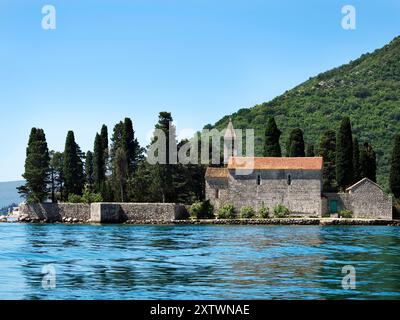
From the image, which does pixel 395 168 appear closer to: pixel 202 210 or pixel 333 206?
pixel 333 206

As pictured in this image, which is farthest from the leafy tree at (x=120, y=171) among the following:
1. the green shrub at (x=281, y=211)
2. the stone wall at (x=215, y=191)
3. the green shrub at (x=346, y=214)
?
the green shrub at (x=346, y=214)

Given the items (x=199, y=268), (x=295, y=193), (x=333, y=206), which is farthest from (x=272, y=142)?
(x=199, y=268)

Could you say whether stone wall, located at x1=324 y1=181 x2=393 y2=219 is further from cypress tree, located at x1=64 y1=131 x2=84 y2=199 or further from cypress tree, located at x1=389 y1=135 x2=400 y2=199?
cypress tree, located at x1=64 y1=131 x2=84 y2=199

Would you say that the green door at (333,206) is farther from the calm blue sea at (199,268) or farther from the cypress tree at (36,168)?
the cypress tree at (36,168)

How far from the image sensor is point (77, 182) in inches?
2510

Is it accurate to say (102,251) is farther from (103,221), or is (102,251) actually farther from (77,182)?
(77,182)

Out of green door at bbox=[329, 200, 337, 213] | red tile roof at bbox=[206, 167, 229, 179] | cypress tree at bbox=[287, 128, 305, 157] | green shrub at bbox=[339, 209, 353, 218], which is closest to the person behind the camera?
green shrub at bbox=[339, 209, 353, 218]

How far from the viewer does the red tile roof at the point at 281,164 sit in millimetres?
55469

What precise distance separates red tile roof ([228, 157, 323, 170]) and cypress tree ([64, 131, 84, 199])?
1431 centimetres

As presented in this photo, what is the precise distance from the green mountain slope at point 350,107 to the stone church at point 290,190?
1725 centimetres

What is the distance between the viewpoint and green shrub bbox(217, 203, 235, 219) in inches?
2179

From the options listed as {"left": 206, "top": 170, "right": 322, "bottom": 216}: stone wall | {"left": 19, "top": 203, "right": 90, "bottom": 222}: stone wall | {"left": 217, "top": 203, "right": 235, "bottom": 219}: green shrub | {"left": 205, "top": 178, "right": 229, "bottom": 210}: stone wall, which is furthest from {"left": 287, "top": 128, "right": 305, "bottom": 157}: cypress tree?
{"left": 19, "top": 203, "right": 90, "bottom": 222}: stone wall

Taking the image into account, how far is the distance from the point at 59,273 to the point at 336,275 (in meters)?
7.61

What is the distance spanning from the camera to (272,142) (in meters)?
60.3
